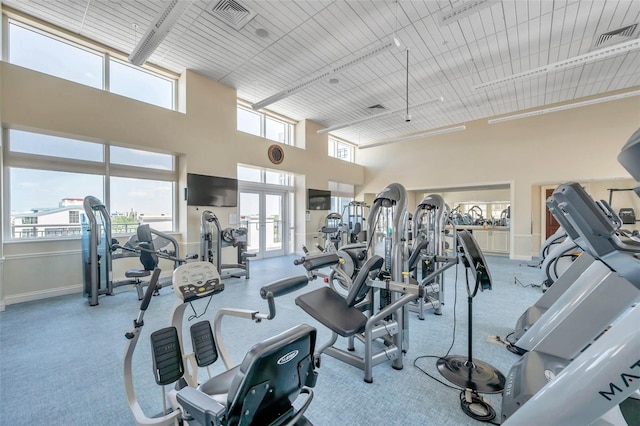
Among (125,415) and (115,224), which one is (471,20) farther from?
(115,224)

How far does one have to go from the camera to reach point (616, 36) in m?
4.38

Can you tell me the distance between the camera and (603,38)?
14.4ft

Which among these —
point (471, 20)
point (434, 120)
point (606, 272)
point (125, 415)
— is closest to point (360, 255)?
point (606, 272)

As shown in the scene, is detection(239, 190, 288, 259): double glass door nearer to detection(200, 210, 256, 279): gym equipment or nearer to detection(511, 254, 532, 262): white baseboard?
detection(200, 210, 256, 279): gym equipment

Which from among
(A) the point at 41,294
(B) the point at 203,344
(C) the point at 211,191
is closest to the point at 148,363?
(B) the point at 203,344

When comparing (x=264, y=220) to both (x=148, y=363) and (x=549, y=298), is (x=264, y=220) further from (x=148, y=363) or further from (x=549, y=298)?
(x=549, y=298)

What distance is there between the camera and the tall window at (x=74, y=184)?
4110 mm

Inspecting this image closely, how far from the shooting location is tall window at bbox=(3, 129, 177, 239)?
13.5 ft

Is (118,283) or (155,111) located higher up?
(155,111)

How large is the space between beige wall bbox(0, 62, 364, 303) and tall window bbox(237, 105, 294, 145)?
22.6 inches

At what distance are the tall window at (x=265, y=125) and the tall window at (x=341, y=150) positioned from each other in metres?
2.14

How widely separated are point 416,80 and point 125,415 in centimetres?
674

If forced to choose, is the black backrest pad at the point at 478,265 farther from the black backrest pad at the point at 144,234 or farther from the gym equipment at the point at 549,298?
the black backrest pad at the point at 144,234

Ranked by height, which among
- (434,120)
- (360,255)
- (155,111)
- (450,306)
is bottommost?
(450,306)
